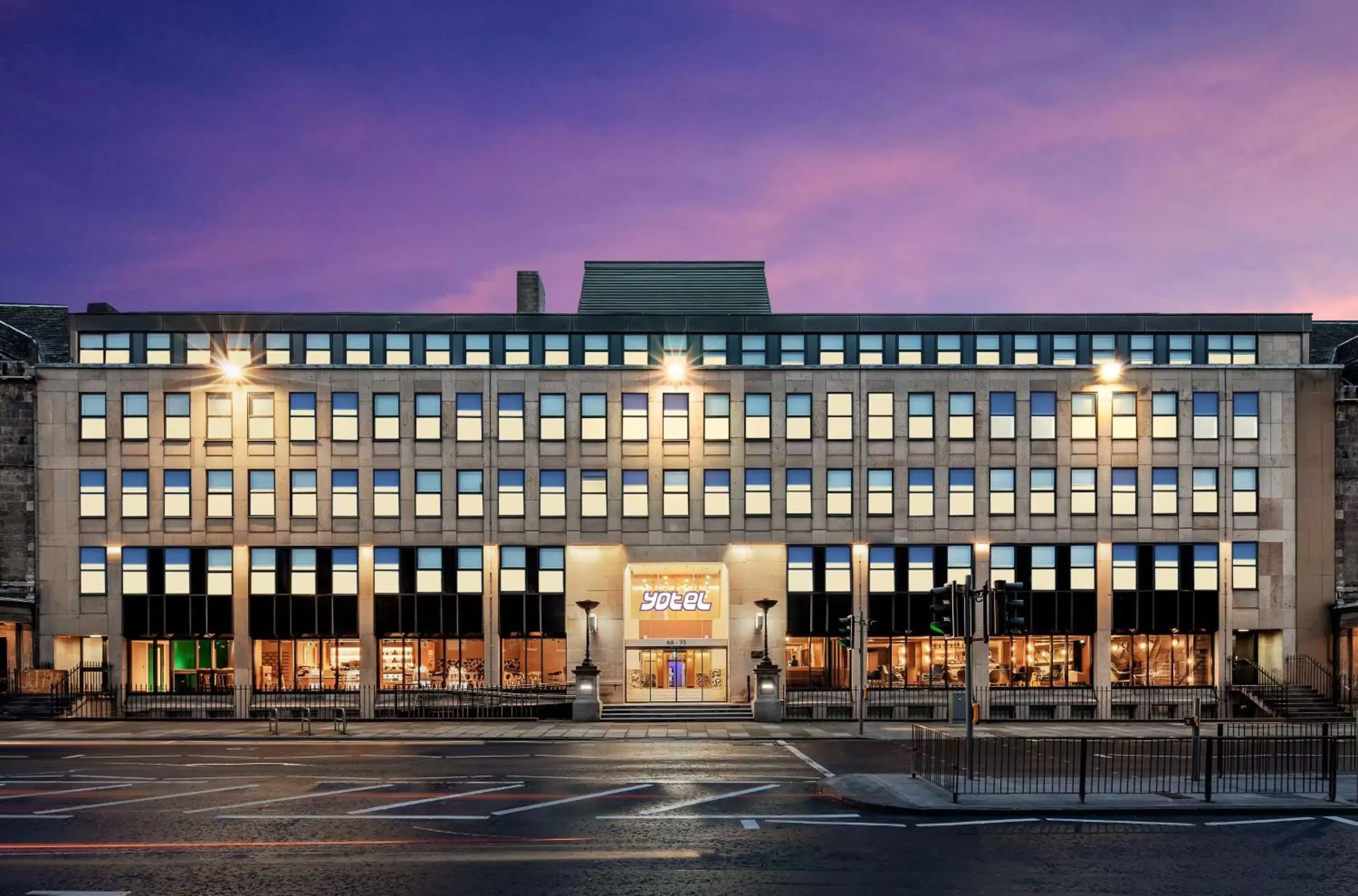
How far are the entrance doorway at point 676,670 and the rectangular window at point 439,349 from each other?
1477 centimetres

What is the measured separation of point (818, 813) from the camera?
1917 centimetres

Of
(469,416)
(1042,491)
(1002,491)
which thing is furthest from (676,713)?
(1042,491)

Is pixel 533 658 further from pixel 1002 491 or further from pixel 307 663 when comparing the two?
pixel 1002 491

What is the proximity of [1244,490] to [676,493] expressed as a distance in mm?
23857

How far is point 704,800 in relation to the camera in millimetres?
20516

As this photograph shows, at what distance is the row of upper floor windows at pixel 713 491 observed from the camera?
139 ft

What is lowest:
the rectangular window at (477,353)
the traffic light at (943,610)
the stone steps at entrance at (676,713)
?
the stone steps at entrance at (676,713)

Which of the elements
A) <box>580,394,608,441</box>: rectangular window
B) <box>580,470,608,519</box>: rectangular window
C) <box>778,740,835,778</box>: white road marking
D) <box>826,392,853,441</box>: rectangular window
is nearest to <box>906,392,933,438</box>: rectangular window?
<box>826,392,853,441</box>: rectangular window

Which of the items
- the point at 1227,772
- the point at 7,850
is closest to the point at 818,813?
the point at 1227,772

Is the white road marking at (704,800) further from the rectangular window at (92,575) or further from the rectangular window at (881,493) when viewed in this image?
the rectangular window at (92,575)

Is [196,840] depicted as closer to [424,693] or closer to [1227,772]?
[1227,772]

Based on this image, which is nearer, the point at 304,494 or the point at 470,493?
the point at 304,494

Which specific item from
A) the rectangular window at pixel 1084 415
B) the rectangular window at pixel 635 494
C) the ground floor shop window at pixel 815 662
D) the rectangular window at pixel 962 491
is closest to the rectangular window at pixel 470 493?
the rectangular window at pixel 635 494

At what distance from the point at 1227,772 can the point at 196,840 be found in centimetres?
2131
